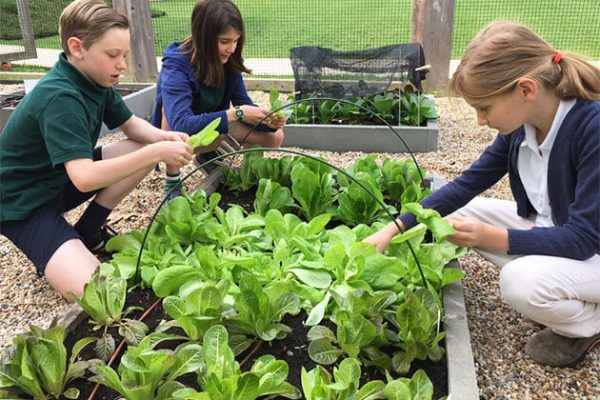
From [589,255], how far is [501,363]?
43cm

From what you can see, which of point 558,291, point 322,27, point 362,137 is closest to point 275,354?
point 558,291

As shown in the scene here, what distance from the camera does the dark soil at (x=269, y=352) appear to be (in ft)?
4.81

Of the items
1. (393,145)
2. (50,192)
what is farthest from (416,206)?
(393,145)

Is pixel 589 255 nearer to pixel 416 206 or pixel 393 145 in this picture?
pixel 416 206

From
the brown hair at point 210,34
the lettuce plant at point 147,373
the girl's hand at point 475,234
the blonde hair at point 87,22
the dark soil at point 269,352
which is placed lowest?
the dark soil at point 269,352

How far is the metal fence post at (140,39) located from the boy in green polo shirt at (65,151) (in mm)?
3459

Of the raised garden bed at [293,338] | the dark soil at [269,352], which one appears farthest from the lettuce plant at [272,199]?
the dark soil at [269,352]

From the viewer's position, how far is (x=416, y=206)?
5.17 feet

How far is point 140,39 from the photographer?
5.43 metres

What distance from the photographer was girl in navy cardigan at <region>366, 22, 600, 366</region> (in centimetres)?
155

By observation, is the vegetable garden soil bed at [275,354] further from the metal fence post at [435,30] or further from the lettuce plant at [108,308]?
the metal fence post at [435,30]

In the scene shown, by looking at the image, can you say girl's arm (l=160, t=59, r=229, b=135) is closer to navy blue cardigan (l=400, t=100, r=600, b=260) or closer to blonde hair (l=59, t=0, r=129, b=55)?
blonde hair (l=59, t=0, r=129, b=55)

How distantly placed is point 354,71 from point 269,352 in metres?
3.02

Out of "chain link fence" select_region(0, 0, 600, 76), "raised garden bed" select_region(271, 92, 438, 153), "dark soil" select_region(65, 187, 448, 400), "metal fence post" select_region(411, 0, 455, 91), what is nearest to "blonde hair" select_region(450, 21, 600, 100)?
"dark soil" select_region(65, 187, 448, 400)
